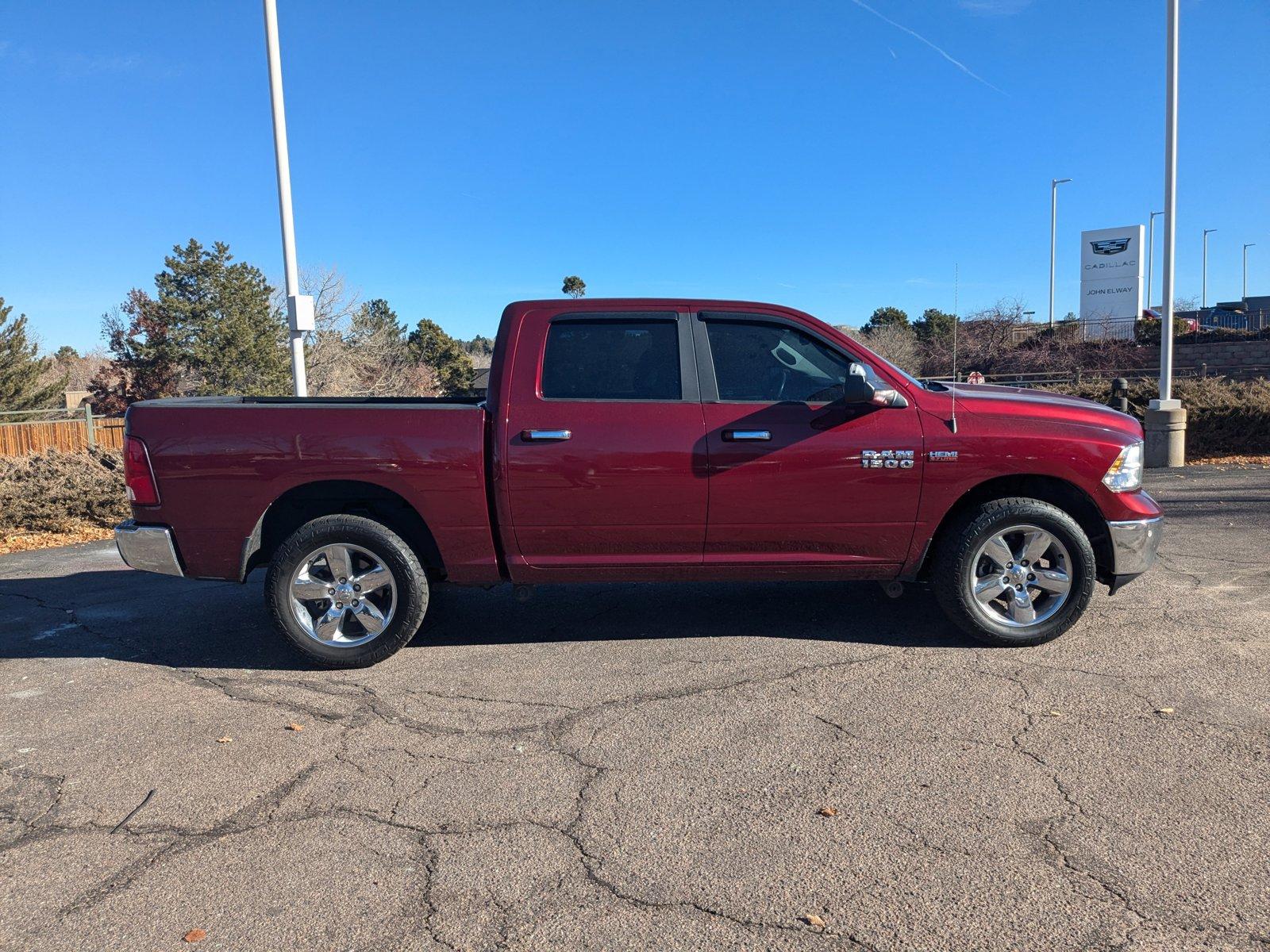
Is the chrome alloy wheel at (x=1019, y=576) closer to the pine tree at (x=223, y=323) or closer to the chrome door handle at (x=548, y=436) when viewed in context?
the chrome door handle at (x=548, y=436)

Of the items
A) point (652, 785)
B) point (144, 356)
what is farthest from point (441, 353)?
point (652, 785)

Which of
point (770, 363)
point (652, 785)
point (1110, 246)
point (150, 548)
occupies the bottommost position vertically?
point (652, 785)

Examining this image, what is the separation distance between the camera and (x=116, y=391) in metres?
34.1

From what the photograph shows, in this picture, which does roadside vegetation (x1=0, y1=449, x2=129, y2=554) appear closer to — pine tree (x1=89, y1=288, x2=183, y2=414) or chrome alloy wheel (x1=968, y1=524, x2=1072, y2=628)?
chrome alloy wheel (x1=968, y1=524, x2=1072, y2=628)

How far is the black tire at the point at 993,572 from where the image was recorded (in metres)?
4.92

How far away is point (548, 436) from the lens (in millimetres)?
4875

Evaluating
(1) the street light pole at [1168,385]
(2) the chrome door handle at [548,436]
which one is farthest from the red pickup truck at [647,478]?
(1) the street light pole at [1168,385]

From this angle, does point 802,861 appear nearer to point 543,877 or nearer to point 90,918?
point 543,877

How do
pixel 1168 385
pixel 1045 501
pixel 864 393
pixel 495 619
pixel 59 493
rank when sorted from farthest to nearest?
1. pixel 1168 385
2. pixel 59 493
3. pixel 495 619
4. pixel 1045 501
5. pixel 864 393

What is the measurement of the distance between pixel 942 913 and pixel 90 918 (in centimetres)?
256

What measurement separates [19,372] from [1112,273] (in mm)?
47273

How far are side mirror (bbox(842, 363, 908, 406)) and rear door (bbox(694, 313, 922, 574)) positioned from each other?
0.05 metres

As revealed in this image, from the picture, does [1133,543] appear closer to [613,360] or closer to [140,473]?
[613,360]

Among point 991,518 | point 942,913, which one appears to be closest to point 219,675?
point 942,913
